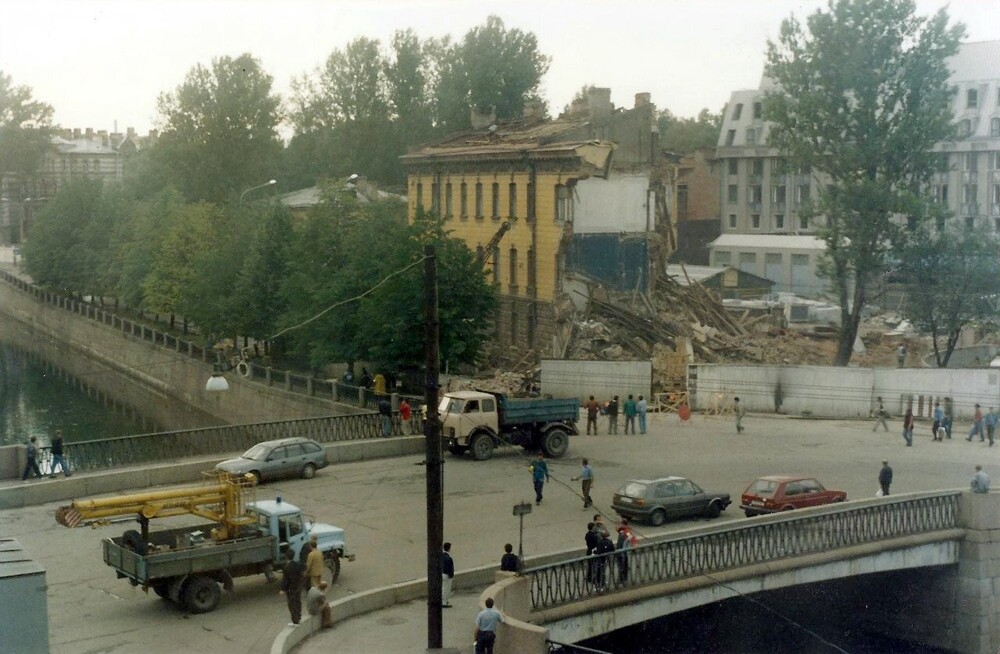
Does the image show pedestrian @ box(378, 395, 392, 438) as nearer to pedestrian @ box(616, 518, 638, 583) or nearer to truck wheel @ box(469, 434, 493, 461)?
truck wheel @ box(469, 434, 493, 461)

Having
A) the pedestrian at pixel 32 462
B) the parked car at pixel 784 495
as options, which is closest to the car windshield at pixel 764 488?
the parked car at pixel 784 495

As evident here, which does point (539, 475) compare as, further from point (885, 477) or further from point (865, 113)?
point (865, 113)

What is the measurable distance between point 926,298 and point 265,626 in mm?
32648

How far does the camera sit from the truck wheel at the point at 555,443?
1267 inches

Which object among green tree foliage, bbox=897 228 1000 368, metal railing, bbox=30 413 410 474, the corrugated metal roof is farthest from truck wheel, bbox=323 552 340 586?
the corrugated metal roof

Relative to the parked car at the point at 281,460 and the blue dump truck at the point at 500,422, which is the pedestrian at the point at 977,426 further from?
the parked car at the point at 281,460

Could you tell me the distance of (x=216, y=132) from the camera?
290 feet

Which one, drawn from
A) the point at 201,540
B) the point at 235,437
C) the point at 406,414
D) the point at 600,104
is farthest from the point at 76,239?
the point at 201,540

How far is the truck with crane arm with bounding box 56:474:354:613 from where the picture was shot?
61.7 ft

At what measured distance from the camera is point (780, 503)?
2514cm

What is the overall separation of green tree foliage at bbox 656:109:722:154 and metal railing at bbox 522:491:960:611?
3275 inches

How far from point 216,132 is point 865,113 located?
55472mm

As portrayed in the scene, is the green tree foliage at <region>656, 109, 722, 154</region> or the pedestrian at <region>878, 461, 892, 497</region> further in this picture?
the green tree foliage at <region>656, 109, 722, 154</region>

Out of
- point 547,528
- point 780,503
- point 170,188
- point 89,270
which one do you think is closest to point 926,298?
point 780,503
